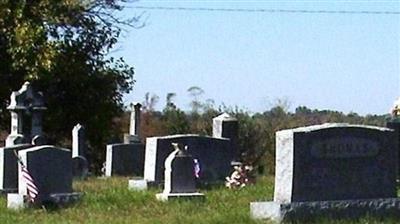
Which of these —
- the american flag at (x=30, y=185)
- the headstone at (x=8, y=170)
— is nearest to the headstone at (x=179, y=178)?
the american flag at (x=30, y=185)

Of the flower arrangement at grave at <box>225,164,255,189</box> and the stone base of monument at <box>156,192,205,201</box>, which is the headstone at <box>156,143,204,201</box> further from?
the flower arrangement at grave at <box>225,164,255,189</box>

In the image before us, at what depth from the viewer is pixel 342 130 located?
13516 mm

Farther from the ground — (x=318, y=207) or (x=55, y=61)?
(x=55, y=61)

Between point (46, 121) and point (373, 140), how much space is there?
2343 centimetres

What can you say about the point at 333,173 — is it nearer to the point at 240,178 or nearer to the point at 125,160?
the point at 240,178

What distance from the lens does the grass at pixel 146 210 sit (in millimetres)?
13641

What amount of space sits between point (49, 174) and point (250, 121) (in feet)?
73.9

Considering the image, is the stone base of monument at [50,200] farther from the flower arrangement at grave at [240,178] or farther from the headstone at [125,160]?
the headstone at [125,160]

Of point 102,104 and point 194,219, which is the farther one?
point 102,104

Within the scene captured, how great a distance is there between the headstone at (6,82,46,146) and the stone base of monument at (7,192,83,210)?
849 centimetres

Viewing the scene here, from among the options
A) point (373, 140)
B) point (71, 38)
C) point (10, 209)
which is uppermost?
point (71, 38)

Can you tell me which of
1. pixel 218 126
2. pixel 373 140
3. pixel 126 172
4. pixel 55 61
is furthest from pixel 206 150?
pixel 55 61

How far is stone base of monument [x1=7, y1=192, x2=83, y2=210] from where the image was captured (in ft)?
53.2

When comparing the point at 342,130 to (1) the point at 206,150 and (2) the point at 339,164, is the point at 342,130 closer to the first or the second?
(2) the point at 339,164
